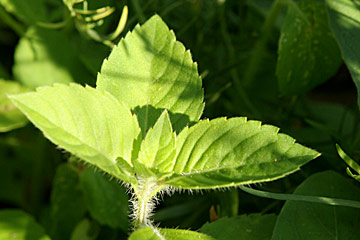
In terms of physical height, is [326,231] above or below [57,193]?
above

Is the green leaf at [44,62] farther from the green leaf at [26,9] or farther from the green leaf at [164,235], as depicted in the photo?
the green leaf at [164,235]

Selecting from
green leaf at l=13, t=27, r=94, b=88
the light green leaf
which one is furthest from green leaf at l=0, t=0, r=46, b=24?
the light green leaf

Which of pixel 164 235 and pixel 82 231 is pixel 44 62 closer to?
pixel 82 231

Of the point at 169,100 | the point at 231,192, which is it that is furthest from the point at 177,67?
the point at 231,192

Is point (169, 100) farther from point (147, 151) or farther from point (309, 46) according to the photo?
point (309, 46)

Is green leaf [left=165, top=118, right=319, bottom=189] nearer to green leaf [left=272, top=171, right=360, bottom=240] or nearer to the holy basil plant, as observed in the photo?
the holy basil plant
